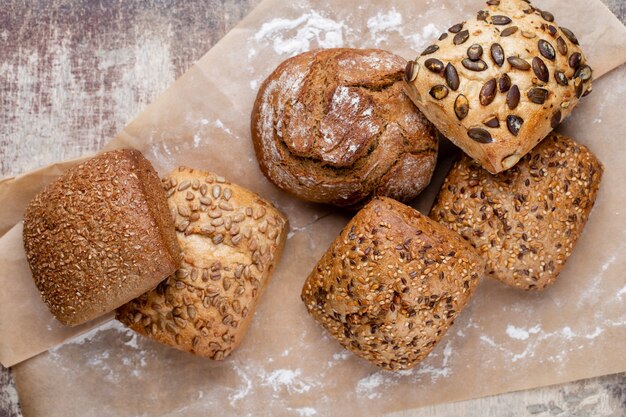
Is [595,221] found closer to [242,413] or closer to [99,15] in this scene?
[242,413]

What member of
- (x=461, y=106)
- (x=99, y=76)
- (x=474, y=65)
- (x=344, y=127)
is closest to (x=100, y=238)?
(x=99, y=76)

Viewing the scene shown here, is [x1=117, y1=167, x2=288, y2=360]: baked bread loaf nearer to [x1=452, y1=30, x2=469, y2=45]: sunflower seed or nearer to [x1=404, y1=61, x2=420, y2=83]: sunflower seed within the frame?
[x1=404, y1=61, x2=420, y2=83]: sunflower seed

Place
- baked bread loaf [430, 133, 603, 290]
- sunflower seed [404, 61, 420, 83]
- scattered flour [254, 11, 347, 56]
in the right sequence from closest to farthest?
sunflower seed [404, 61, 420, 83]
baked bread loaf [430, 133, 603, 290]
scattered flour [254, 11, 347, 56]

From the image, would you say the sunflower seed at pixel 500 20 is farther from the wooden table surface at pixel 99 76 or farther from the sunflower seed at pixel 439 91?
the wooden table surface at pixel 99 76

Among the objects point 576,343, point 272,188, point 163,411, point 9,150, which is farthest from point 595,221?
point 9,150

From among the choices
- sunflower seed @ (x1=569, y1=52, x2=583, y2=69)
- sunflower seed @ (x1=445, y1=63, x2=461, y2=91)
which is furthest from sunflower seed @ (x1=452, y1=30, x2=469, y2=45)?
sunflower seed @ (x1=569, y1=52, x2=583, y2=69)

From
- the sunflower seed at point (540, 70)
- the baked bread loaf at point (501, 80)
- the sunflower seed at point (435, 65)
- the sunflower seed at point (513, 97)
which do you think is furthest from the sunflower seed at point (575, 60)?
the sunflower seed at point (435, 65)

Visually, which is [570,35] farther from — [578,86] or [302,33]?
[302,33]
